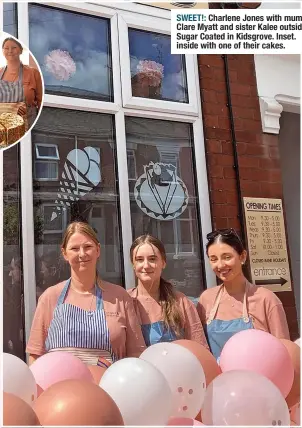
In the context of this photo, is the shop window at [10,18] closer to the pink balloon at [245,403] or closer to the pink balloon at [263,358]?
the pink balloon at [263,358]

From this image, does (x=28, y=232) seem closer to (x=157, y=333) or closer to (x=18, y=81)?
(x=18, y=81)

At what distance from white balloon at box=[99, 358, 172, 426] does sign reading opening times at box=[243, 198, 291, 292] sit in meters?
1.92

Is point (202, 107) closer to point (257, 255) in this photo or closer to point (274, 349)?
point (257, 255)

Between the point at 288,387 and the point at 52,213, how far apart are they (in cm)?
162

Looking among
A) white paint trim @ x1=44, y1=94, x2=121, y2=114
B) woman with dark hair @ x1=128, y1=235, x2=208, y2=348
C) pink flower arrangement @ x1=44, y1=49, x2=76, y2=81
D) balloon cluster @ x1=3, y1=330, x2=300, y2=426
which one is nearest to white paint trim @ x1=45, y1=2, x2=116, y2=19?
pink flower arrangement @ x1=44, y1=49, x2=76, y2=81

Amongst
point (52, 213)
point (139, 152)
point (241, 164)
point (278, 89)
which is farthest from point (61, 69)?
point (278, 89)

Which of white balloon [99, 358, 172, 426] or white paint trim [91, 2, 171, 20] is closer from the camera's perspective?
white balloon [99, 358, 172, 426]

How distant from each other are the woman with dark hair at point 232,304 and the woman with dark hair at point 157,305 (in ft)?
0.32

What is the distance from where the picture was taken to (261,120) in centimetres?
352

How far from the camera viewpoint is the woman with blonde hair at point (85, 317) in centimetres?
202

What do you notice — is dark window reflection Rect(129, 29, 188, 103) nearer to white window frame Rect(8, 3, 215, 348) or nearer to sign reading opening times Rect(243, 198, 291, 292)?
white window frame Rect(8, 3, 215, 348)

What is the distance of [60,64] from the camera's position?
2.96 meters

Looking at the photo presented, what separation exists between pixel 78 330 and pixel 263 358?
0.77 meters

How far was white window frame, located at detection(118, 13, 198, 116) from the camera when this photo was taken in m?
3.11
